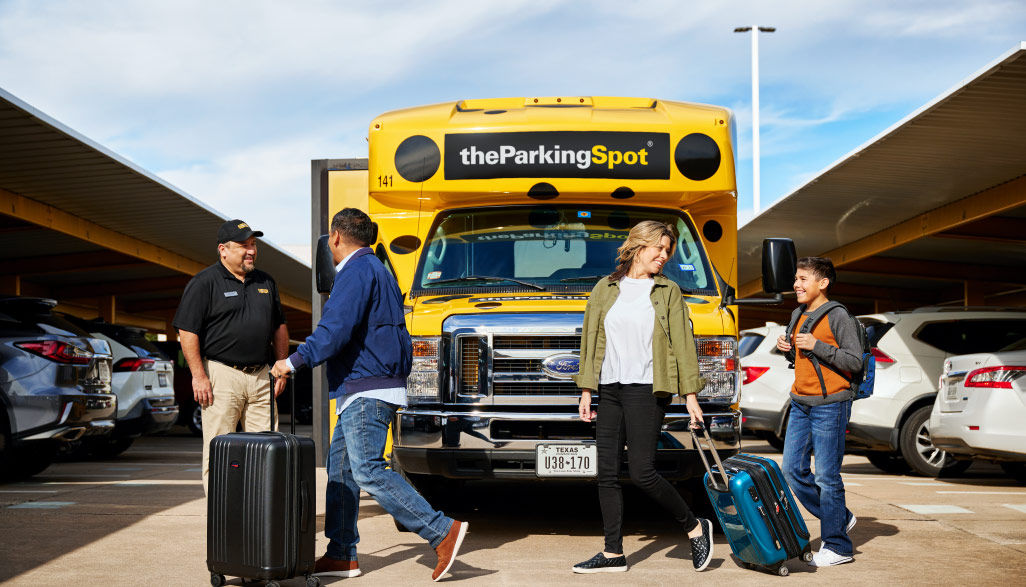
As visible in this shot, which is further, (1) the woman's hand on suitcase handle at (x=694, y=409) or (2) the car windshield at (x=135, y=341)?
(2) the car windshield at (x=135, y=341)

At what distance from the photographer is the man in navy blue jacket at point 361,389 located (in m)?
6.06

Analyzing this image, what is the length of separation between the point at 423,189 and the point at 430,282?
25.6 inches

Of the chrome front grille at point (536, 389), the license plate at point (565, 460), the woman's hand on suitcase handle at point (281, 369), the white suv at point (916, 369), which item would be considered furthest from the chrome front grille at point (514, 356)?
the white suv at point (916, 369)

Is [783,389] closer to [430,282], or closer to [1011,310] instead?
[1011,310]

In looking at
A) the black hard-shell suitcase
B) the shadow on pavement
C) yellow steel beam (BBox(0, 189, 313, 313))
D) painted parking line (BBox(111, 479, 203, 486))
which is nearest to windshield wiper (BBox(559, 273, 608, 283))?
the black hard-shell suitcase

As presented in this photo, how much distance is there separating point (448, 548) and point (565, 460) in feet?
3.83

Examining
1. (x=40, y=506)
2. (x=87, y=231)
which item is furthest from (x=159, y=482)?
(x=87, y=231)

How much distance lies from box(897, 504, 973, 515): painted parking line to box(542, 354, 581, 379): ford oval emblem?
3.66 metres

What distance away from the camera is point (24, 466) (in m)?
11.9

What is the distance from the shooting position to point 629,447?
254 inches

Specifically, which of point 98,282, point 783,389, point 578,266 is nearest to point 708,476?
point 578,266

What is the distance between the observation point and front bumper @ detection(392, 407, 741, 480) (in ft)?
23.5

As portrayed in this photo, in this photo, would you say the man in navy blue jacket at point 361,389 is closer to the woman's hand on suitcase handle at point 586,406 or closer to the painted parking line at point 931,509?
the woman's hand on suitcase handle at point 586,406

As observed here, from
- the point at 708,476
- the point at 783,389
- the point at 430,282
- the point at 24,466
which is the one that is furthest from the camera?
the point at 783,389
